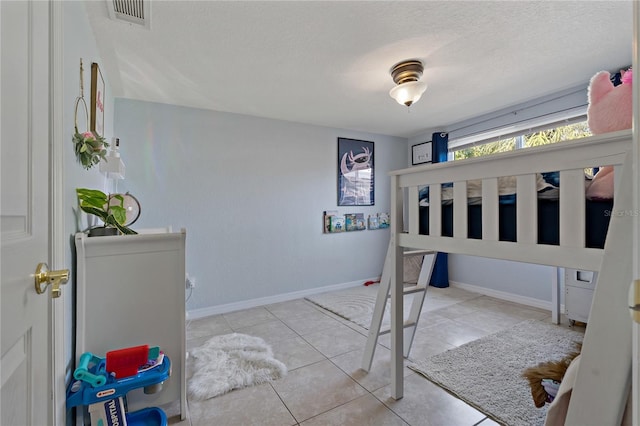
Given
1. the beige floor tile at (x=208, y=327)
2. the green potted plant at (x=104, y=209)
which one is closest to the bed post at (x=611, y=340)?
the green potted plant at (x=104, y=209)

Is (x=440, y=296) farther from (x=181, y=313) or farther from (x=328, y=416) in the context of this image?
(x=181, y=313)

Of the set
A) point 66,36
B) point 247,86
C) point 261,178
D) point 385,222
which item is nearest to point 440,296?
point 385,222

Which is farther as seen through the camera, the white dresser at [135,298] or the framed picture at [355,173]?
the framed picture at [355,173]

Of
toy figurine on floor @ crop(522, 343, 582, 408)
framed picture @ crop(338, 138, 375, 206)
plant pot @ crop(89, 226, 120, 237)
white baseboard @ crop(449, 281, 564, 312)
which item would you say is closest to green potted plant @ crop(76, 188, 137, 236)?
plant pot @ crop(89, 226, 120, 237)

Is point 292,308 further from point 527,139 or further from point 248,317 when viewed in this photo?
point 527,139

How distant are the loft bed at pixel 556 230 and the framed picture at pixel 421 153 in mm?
2649

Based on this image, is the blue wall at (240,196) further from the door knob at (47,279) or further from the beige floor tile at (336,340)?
the door knob at (47,279)

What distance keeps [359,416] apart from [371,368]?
44 cm

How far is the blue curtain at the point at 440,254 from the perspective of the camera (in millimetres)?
3596

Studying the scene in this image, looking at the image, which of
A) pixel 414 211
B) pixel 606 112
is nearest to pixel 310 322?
pixel 414 211

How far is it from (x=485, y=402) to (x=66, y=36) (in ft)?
8.76

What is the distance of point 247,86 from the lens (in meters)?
2.36

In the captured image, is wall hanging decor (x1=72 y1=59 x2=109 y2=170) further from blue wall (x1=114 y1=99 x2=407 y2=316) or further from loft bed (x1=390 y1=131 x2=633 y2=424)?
loft bed (x1=390 y1=131 x2=633 y2=424)

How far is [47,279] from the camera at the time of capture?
610 mm
